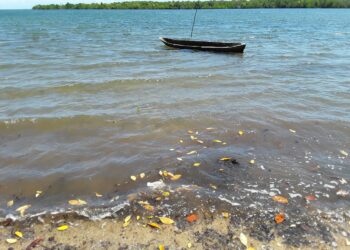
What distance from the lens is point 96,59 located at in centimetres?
1775

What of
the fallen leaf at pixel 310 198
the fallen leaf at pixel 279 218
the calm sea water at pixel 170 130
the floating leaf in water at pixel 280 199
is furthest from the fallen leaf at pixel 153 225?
the fallen leaf at pixel 310 198

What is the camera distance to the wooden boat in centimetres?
1941

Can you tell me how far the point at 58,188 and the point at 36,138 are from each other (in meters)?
2.48

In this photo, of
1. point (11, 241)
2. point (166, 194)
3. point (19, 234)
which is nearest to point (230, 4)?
point (166, 194)

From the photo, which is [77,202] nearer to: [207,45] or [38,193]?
[38,193]

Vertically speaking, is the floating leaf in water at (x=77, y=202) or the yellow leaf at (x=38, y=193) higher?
the floating leaf in water at (x=77, y=202)

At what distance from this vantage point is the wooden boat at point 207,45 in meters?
19.4

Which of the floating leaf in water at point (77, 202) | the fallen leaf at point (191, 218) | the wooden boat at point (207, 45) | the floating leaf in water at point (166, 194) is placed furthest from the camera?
the wooden boat at point (207, 45)

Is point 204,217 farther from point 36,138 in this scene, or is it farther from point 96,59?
point 96,59

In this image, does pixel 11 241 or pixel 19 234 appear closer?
pixel 11 241

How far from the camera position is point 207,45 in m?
20.9

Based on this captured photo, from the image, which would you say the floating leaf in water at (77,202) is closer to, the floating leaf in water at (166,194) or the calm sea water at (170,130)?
the calm sea water at (170,130)

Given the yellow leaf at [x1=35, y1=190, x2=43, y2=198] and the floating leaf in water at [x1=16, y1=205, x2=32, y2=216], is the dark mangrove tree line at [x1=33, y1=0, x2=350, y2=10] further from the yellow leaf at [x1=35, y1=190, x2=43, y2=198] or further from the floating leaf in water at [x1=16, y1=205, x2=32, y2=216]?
the floating leaf in water at [x1=16, y1=205, x2=32, y2=216]

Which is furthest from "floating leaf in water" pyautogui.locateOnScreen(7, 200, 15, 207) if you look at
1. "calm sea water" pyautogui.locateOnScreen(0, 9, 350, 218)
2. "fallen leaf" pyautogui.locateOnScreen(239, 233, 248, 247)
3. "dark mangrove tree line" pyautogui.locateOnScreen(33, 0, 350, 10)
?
Answer: "dark mangrove tree line" pyautogui.locateOnScreen(33, 0, 350, 10)
